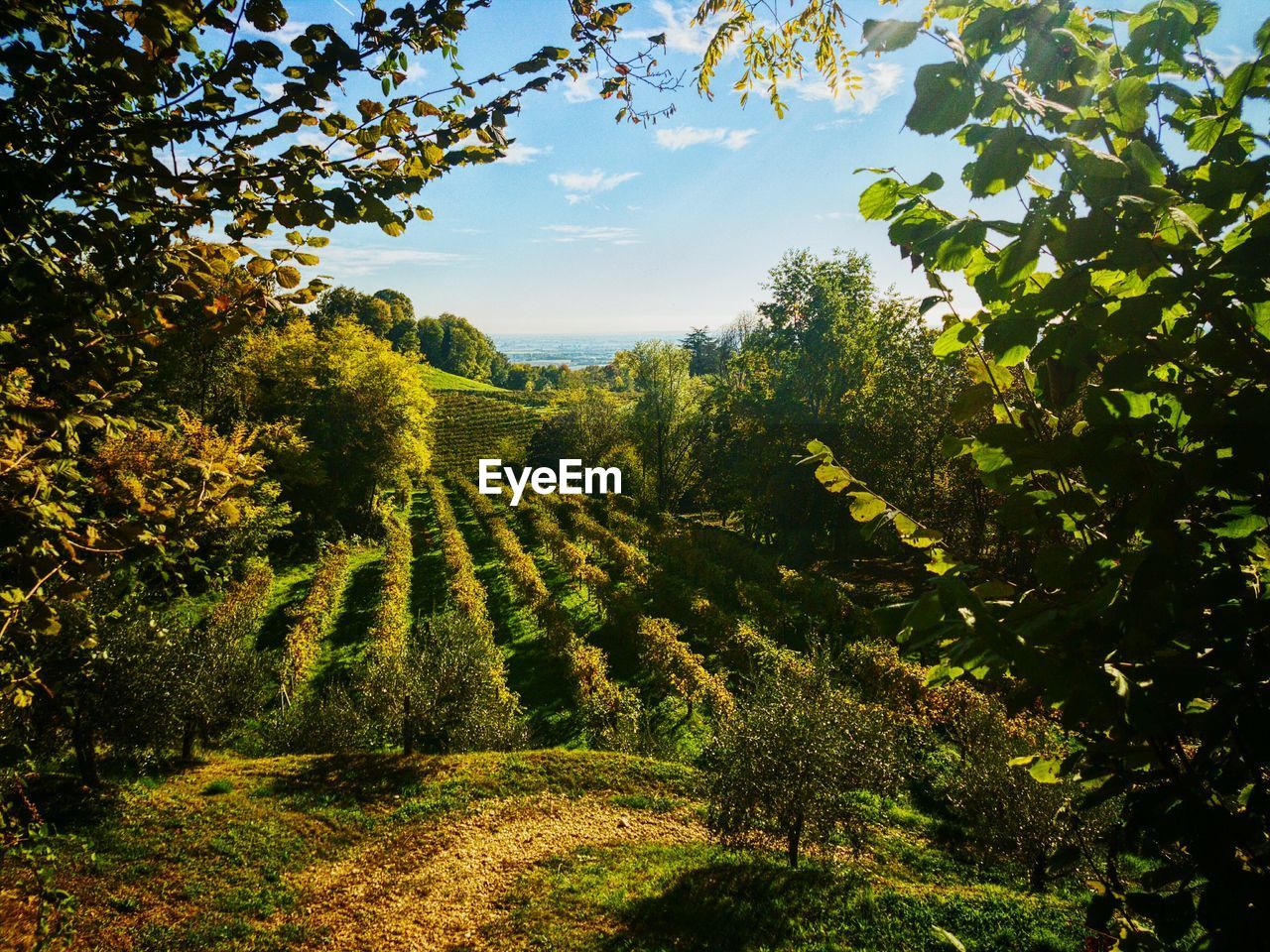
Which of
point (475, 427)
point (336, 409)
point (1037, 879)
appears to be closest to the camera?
point (1037, 879)

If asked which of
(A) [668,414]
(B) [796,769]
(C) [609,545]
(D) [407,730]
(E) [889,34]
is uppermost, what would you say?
(A) [668,414]

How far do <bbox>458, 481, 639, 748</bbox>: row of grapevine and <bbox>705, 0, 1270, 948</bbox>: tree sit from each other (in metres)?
13.0

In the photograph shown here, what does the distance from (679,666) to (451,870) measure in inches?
338

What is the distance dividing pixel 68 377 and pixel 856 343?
98.1 feet

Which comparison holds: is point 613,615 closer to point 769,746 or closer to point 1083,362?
point 769,746

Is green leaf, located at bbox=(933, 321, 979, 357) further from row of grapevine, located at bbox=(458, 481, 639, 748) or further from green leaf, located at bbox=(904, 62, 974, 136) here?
row of grapevine, located at bbox=(458, 481, 639, 748)

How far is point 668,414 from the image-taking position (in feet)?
136

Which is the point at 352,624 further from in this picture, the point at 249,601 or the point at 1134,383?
the point at 1134,383

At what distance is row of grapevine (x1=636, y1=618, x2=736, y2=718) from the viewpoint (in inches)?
583

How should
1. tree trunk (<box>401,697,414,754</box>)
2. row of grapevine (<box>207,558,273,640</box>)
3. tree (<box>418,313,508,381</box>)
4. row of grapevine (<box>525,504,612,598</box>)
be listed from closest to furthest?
1. tree trunk (<box>401,697,414,754</box>)
2. row of grapevine (<box>207,558,273,640</box>)
3. row of grapevine (<box>525,504,612,598</box>)
4. tree (<box>418,313,508,381</box>)

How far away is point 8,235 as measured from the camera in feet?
5.46

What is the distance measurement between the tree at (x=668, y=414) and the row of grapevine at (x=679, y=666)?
75.5 ft

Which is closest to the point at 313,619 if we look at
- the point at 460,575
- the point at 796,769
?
the point at 460,575

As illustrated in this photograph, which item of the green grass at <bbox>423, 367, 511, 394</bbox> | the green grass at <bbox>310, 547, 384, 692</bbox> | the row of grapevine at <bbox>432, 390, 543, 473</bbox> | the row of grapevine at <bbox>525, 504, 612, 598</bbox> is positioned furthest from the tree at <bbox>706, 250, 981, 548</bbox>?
the green grass at <bbox>423, 367, 511, 394</bbox>
